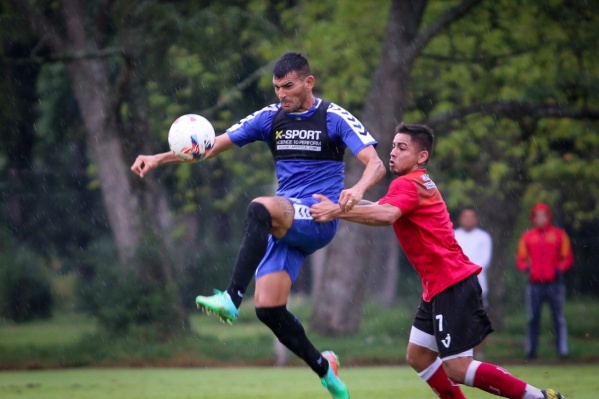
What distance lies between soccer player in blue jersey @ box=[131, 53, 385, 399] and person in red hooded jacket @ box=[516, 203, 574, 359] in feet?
26.2

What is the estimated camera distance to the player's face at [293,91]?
24.6ft

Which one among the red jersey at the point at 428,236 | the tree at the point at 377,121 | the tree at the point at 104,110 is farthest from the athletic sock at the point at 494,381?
the tree at the point at 377,121

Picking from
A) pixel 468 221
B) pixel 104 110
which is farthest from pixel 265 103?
pixel 468 221

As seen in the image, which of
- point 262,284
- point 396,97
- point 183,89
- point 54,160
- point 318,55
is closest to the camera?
point 262,284

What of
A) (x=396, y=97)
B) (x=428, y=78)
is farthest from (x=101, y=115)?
(x=428, y=78)

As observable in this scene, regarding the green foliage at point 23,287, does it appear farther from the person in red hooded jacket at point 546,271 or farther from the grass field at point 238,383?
the person in red hooded jacket at point 546,271

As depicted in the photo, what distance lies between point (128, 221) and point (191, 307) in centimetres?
200

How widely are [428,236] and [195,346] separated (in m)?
9.75

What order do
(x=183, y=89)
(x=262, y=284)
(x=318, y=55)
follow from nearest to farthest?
1. (x=262, y=284)
2. (x=318, y=55)
3. (x=183, y=89)

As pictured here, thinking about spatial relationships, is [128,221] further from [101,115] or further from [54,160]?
[54,160]

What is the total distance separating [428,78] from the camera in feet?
66.4

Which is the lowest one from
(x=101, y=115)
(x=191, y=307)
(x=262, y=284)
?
(x=191, y=307)

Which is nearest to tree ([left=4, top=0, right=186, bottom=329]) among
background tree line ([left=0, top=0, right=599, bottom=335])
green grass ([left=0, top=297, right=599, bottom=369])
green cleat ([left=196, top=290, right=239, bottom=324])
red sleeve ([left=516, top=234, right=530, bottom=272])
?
background tree line ([left=0, top=0, right=599, bottom=335])

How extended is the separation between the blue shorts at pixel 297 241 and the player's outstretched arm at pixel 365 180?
1.93ft
